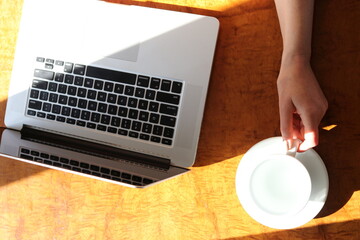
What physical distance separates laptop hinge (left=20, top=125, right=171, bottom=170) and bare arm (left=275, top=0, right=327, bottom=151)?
25 centimetres

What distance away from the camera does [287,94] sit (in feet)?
2.35

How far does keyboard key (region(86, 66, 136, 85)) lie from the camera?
2.71 ft

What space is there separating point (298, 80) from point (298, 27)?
9 centimetres

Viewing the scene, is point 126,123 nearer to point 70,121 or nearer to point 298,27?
point 70,121

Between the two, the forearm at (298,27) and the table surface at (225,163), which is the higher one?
the forearm at (298,27)

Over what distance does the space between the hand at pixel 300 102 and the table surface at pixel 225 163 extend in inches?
2.4

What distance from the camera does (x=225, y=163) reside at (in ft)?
2.69

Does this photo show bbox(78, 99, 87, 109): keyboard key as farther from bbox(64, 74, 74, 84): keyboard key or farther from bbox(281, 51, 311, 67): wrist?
bbox(281, 51, 311, 67): wrist

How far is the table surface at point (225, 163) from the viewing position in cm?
77

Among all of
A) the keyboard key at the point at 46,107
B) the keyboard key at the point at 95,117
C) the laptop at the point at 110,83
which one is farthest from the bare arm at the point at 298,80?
the keyboard key at the point at 46,107

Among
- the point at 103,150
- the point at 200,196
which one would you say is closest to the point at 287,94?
the point at 200,196

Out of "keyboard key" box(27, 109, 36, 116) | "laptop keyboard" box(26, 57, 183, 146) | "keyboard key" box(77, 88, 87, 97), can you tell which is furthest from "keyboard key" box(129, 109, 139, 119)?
"keyboard key" box(27, 109, 36, 116)

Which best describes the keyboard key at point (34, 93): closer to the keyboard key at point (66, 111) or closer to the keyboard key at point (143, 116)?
the keyboard key at point (66, 111)

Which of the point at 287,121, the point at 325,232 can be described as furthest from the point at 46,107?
the point at 325,232
